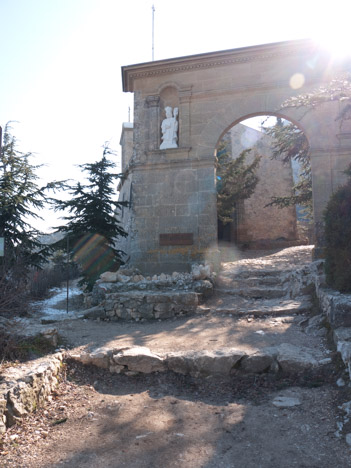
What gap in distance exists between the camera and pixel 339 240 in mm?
5023

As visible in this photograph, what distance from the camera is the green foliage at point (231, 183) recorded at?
15367mm

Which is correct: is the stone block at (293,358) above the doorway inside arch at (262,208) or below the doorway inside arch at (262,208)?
below

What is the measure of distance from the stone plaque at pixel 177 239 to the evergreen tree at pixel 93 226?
54.1 inches

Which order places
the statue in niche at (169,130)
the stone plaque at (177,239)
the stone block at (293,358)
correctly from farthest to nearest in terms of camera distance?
the statue in niche at (169,130)
the stone plaque at (177,239)
the stone block at (293,358)

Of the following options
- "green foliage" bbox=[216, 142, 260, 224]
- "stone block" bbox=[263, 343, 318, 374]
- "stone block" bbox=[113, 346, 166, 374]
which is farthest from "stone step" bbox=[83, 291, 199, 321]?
"green foliage" bbox=[216, 142, 260, 224]

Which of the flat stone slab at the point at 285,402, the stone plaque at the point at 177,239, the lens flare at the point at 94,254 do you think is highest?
the stone plaque at the point at 177,239

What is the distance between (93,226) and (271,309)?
20.4 feet

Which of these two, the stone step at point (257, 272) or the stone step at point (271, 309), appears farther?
the stone step at point (257, 272)

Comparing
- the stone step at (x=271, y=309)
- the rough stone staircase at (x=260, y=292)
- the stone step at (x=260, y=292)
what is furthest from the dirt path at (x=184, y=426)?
the stone step at (x=260, y=292)

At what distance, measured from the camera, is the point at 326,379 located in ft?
12.0

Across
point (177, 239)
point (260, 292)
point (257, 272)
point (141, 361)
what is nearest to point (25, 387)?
point (141, 361)

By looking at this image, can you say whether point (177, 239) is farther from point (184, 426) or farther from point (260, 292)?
point (184, 426)

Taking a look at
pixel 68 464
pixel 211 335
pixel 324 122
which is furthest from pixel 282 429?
pixel 324 122

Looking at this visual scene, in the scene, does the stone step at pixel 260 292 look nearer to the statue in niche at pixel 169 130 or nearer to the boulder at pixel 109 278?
the boulder at pixel 109 278
